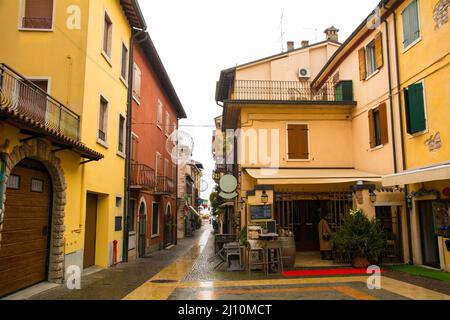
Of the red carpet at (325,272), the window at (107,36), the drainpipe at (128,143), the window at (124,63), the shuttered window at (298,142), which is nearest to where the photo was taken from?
the red carpet at (325,272)

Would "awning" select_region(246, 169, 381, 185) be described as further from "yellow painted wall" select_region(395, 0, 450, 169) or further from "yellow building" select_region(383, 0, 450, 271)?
"yellow painted wall" select_region(395, 0, 450, 169)

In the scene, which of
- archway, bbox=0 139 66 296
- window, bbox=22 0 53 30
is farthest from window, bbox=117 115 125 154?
archway, bbox=0 139 66 296

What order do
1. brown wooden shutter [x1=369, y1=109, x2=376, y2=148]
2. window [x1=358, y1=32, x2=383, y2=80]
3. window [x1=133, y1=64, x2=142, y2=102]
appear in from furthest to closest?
window [x1=133, y1=64, x2=142, y2=102] → brown wooden shutter [x1=369, y1=109, x2=376, y2=148] → window [x1=358, y1=32, x2=383, y2=80]

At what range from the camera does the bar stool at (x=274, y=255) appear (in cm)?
1110

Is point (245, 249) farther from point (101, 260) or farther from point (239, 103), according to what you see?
point (239, 103)

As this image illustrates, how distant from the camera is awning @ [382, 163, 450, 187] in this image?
9125mm

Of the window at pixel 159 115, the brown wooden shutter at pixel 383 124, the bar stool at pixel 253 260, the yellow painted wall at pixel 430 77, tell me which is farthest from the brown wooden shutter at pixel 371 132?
the window at pixel 159 115

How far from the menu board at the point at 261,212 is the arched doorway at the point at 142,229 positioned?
6.58m

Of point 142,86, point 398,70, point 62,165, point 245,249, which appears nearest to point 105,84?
point 62,165

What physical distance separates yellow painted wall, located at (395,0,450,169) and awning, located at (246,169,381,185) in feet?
6.98

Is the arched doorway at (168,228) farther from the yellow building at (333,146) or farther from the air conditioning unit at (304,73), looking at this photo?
the air conditioning unit at (304,73)

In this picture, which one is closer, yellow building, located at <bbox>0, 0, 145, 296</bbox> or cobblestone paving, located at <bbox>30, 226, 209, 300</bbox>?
yellow building, located at <bbox>0, 0, 145, 296</bbox>

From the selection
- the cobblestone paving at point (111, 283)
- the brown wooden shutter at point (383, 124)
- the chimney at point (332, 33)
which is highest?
the chimney at point (332, 33)

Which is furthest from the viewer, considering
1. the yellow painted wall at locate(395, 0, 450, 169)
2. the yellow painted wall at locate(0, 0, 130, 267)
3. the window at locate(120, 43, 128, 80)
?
the window at locate(120, 43, 128, 80)
